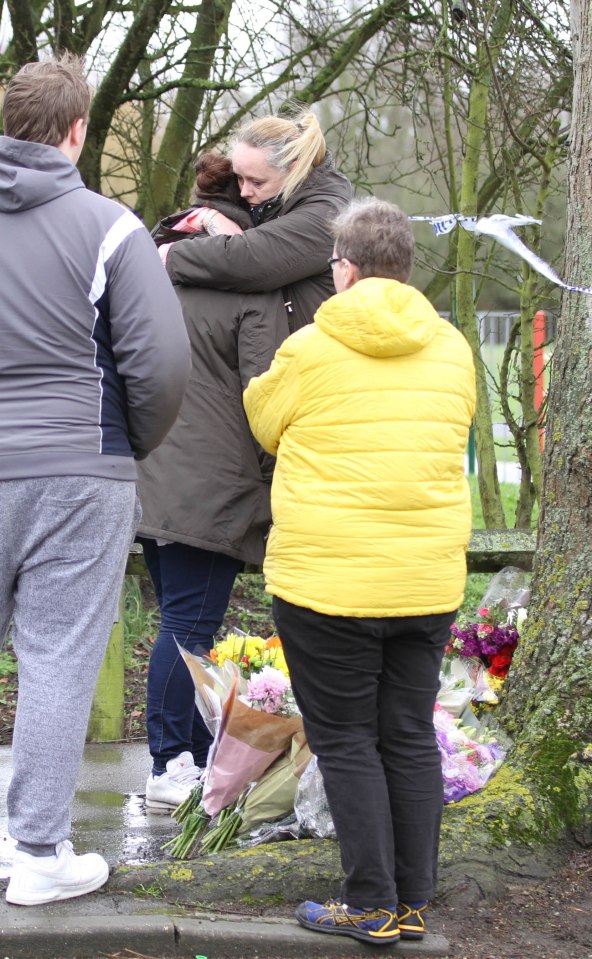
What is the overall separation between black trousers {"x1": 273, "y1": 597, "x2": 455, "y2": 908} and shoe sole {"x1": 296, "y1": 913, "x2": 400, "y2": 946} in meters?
0.06

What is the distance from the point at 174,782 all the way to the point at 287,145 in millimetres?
1862

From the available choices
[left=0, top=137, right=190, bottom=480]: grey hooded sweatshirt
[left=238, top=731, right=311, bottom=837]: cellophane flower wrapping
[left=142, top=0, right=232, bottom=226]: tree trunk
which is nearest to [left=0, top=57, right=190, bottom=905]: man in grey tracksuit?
[left=0, top=137, right=190, bottom=480]: grey hooded sweatshirt

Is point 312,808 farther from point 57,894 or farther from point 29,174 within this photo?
point 29,174

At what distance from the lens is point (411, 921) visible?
2.51 meters

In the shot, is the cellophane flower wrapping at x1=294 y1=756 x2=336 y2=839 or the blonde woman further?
the blonde woman

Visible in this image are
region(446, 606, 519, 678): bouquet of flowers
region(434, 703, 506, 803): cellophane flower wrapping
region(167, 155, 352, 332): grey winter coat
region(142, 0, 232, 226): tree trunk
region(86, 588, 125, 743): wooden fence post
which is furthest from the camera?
region(142, 0, 232, 226): tree trunk

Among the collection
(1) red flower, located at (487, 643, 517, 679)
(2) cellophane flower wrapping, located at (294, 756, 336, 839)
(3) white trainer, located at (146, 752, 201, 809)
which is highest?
(1) red flower, located at (487, 643, 517, 679)

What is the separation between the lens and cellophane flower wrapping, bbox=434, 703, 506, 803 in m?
2.92

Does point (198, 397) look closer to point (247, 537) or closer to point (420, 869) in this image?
point (247, 537)

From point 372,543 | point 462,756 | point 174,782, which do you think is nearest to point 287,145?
point 372,543

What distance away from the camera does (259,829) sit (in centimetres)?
288

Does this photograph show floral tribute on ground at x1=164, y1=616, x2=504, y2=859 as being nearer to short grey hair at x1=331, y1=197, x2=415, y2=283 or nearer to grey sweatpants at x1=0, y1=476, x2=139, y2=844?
grey sweatpants at x1=0, y1=476, x2=139, y2=844

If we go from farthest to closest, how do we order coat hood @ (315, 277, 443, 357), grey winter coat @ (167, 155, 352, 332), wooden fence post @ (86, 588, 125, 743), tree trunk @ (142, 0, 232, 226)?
1. tree trunk @ (142, 0, 232, 226)
2. wooden fence post @ (86, 588, 125, 743)
3. grey winter coat @ (167, 155, 352, 332)
4. coat hood @ (315, 277, 443, 357)

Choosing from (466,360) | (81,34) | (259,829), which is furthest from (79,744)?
(81,34)
